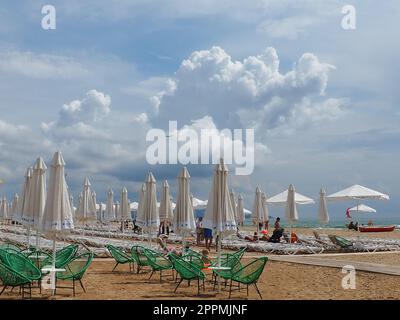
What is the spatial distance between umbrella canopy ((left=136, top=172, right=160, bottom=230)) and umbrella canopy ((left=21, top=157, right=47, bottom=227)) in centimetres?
411

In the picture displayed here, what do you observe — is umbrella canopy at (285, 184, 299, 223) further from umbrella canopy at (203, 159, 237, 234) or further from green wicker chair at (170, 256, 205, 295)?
green wicker chair at (170, 256, 205, 295)

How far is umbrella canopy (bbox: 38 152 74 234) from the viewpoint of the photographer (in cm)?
939

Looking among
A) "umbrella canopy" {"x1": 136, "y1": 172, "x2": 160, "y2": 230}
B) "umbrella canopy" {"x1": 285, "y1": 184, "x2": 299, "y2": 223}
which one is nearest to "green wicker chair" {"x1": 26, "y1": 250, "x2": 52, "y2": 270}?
"umbrella canopy" {"x1": 136, "y1": 172, "x2": 160, "y2": 230}

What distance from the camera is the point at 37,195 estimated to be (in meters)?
12.3

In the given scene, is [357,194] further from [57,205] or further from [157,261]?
[57,205]

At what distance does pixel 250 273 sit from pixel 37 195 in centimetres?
550

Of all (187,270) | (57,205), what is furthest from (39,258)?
(187,270)

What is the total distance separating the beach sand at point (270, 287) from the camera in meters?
9.48

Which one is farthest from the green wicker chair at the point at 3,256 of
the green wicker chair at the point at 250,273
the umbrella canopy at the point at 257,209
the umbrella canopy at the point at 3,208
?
the umbrella canopy at the point at 3,208

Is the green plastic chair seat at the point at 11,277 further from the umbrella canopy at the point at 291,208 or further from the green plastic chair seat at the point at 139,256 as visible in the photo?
the umbrella canopy at the point at 291,208

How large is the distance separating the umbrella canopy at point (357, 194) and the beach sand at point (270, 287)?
10.0 m
